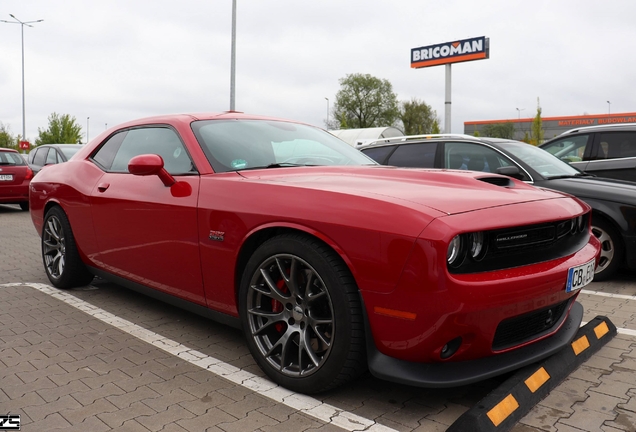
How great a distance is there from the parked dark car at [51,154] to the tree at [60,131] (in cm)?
3561

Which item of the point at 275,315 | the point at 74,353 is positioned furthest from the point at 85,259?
the point at 275,315

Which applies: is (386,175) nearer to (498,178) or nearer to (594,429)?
(498,178)

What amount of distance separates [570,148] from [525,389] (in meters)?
6.04

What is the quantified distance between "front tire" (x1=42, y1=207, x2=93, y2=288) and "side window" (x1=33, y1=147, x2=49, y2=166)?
974 centimetres

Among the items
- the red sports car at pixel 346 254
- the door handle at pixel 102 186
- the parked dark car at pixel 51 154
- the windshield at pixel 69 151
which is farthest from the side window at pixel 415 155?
the windshield at pixel 69 151

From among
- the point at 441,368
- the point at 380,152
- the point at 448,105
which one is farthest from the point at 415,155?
the point at 448,105

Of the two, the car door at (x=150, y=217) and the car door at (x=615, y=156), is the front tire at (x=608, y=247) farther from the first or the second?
the car door at (x=150, y=217)

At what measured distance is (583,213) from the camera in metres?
3.14

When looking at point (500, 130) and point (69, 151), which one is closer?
point (69, 151)

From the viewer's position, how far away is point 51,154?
45.1 ft

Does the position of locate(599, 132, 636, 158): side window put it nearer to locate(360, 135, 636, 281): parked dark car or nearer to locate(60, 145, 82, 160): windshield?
locate(360, 135, 636, 281): parked dark car

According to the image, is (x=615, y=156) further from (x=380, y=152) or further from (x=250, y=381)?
(x=250, y=381)

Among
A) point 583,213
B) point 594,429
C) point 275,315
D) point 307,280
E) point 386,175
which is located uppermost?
point 386,175

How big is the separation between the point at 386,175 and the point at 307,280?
0.87 m
